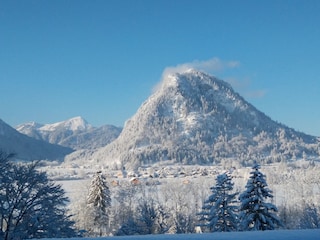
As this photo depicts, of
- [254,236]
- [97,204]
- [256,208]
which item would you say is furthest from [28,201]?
[97,204]

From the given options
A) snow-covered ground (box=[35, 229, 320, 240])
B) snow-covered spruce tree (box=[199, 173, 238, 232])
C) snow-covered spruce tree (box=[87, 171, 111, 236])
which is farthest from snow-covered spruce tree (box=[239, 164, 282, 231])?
snow-covered spruce tree (box=[87, 171, 111, 236])

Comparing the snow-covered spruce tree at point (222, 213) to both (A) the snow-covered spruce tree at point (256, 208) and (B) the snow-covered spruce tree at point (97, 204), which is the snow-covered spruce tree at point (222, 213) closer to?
(A) the snow-covered spruce tree at point (256, 208)

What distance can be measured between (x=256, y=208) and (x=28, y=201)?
48.7 feet

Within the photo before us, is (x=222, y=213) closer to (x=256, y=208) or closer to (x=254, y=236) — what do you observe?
(x=256, y=208)

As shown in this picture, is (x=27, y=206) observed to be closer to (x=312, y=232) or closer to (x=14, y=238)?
(x=14, y=238)

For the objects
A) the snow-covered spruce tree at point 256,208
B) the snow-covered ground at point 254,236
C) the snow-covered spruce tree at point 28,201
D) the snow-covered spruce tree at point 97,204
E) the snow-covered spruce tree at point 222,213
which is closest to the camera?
the snow-covered ground at point 254,236

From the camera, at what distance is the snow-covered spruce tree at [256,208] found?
24328 mm

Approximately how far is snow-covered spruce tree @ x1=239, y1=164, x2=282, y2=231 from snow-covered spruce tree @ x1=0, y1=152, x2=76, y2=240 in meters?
12.5

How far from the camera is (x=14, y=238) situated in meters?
20.2

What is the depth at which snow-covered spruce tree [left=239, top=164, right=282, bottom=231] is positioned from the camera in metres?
24.3

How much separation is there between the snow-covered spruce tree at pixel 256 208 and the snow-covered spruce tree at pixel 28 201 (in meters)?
12.5

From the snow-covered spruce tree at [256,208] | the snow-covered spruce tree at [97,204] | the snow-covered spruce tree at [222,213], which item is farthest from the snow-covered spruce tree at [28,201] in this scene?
the snow-covered spruce tree at [97,204]

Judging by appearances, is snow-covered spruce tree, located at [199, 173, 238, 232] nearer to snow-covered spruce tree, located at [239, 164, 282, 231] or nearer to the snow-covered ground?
snow-covered spruce tree, located at [239, 164, 282, 231]

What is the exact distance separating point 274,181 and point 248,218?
357ft
